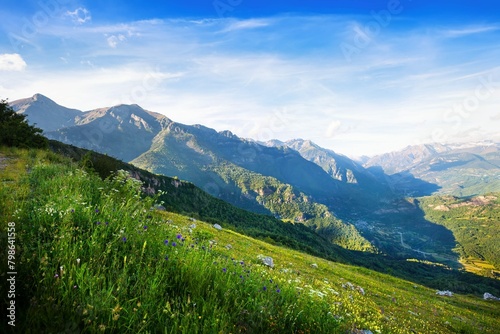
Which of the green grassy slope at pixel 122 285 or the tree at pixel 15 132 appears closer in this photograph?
the green grassy slope at pixel 122 285

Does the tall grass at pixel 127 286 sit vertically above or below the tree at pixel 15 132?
below

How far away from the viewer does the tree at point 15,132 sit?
60.3 feet

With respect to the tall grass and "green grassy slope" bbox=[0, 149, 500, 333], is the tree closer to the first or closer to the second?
"green grassy slope" bbox=[0, 149, 500, 333]

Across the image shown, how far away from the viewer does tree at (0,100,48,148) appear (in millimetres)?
18375

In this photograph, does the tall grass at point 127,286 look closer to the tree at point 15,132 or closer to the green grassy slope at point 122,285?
the green grassy slope at point 122,285

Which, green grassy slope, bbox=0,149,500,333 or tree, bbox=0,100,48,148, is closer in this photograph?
Result: green grassy slope, bbox=0,149,500,333

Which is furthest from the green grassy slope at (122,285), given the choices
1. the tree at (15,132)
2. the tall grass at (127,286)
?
the tree at (15,132)

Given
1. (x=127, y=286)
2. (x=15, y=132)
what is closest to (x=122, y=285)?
(x=127, y=286)

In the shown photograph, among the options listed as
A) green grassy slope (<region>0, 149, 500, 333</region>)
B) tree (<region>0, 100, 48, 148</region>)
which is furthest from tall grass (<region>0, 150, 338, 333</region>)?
tree (<region>0, 100, 48, 148</region>)

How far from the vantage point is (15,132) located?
19.1m

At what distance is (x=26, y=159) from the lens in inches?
553

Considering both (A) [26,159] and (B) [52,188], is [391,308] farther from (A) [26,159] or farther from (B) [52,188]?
(A) [26,159]

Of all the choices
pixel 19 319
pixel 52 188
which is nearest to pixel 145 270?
pixel 19 319

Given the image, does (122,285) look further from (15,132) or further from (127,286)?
(15,132)
